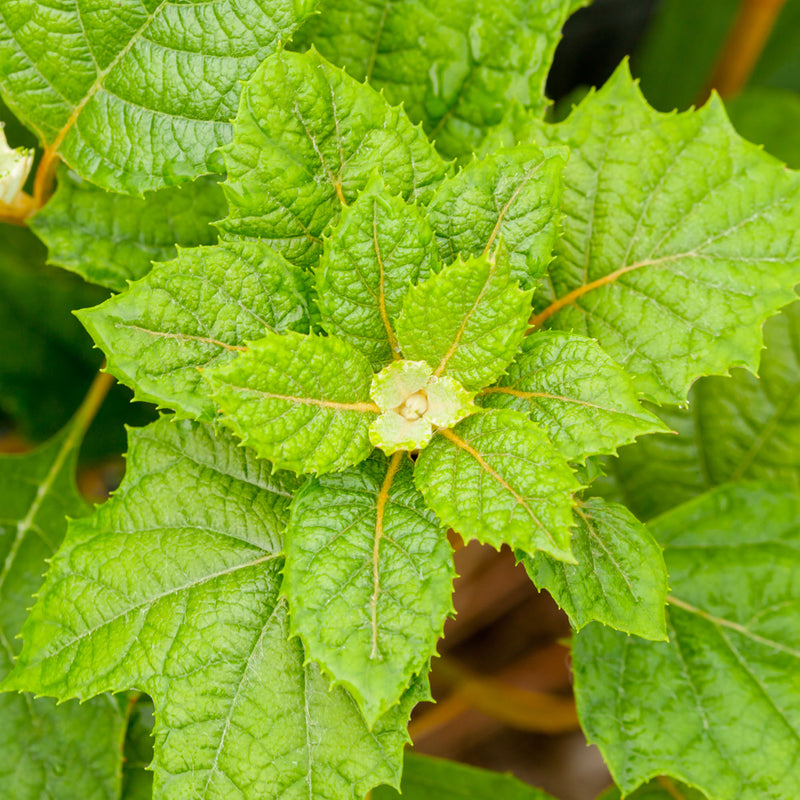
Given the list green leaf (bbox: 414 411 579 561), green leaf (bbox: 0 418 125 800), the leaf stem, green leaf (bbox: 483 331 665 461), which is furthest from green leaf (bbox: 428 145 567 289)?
the leaf stem

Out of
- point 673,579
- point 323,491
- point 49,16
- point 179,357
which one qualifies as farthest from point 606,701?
point 49,16

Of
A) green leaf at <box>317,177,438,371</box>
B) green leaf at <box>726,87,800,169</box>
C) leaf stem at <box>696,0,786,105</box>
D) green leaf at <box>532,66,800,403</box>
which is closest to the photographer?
green leaf at <box>317,177,438,371</box>

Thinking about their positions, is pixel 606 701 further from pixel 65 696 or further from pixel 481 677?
pixel 65 696

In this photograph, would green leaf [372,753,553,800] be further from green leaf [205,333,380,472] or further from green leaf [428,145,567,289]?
green leaf [428,145,567,289]

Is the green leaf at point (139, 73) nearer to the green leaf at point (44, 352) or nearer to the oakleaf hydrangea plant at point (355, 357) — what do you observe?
the oakleaf hydrangea plant at point (355, 357)

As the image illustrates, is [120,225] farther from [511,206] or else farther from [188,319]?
[511,206]
